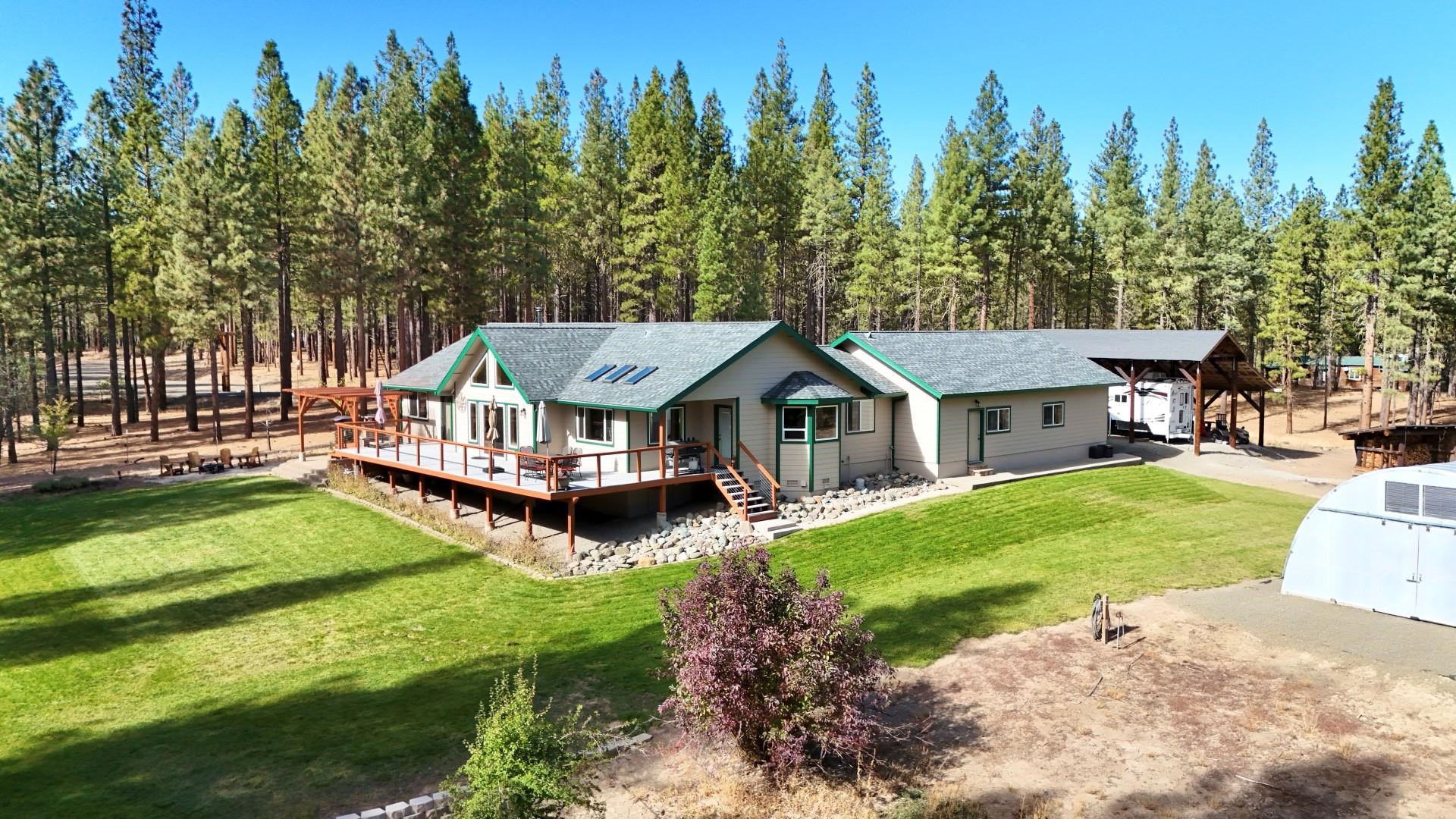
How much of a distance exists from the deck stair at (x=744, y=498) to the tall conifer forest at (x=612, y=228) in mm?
23628

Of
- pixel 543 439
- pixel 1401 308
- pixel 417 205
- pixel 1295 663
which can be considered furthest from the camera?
pixel 1401 308

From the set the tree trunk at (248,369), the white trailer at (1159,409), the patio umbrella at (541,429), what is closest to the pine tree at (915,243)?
the white trailer at (1159,409)

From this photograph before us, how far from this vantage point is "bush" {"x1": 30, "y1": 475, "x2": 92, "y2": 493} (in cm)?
2959

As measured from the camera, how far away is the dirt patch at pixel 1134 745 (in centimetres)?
950

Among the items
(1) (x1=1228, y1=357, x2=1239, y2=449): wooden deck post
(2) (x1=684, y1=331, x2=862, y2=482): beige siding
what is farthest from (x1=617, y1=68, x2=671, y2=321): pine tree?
(1) (x1=1228, y1=357, x2=1239, y2=449): wooden deck post

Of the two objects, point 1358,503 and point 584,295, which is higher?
point 584,295

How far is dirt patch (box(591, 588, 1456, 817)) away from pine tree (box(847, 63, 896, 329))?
44.2 m

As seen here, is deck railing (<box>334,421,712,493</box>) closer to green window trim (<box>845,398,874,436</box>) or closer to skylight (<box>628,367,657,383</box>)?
skylight (<box>628,367,657,383</box>)

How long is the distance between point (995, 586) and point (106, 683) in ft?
51.3

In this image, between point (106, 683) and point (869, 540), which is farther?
point (869, 540)

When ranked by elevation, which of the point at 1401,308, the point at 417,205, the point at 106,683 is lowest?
the point at 106,683

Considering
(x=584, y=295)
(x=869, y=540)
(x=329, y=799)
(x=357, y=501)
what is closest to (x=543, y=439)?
(x=357, y=501)

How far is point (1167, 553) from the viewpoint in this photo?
19953mm

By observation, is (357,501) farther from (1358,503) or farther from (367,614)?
(1358,503)
